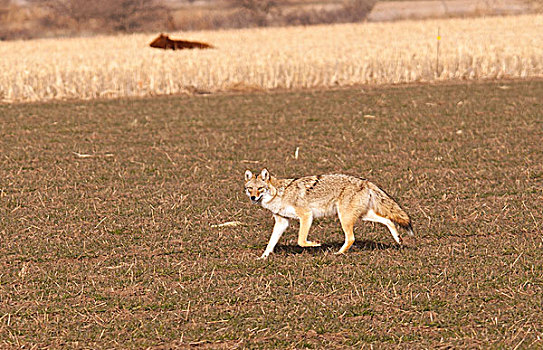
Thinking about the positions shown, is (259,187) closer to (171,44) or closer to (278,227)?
(278,227)

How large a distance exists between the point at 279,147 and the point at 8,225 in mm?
7280

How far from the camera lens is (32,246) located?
29.5 feet

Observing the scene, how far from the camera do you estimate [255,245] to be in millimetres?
9016

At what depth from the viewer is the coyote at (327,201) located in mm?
7848

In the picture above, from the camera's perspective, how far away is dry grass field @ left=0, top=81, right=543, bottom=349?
257 inches

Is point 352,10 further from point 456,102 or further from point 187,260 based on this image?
point 187,260

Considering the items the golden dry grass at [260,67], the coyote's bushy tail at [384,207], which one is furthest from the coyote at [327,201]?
the golden dry grass at [260,67]

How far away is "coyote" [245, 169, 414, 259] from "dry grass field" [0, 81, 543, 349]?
54 centimetres

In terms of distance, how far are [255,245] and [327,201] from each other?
1498mm

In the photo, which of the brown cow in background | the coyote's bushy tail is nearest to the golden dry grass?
the brown cow in background

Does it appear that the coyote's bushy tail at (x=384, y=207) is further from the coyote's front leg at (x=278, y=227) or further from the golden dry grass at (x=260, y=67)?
the golden dry grass at (x=260, y=67)

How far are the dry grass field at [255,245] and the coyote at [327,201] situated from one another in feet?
1.78

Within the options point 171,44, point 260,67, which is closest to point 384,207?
point 260,67

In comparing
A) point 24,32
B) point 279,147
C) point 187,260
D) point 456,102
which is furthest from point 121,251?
point 24,32
